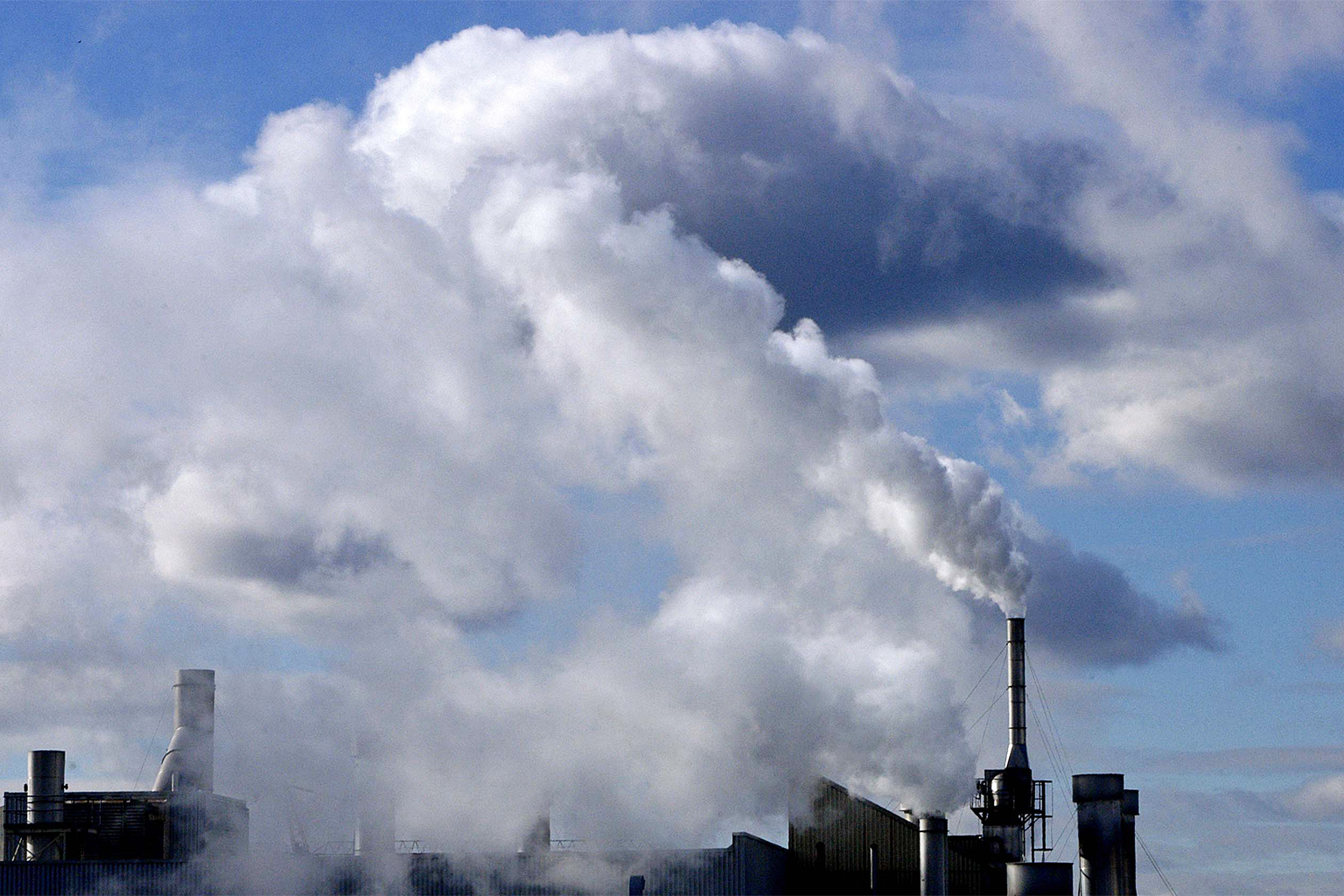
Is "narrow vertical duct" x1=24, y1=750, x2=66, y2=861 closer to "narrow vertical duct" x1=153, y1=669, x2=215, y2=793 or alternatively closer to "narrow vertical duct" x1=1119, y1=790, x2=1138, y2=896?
"narrow vertical duct" x1=153, y1=669, x2=215, y2=793

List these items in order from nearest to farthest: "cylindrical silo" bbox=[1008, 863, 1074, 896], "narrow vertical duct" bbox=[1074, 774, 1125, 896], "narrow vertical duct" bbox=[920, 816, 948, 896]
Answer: "cylindrical silo" bbox=[1008, 863, 1074, 896] < "narrow vertical duct" bbox=[920, 816, 948, 896] < "narrow vertical duct" bbox=[1074, 774, 1125, 896]

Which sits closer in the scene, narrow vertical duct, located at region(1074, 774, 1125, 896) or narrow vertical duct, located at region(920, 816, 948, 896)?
narrow vertical duct, located at region(920, 816, 948, 896)

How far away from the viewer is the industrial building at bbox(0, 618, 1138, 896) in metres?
62.1

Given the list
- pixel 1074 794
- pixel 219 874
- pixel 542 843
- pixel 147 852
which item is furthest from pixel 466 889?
pixel 1074 794

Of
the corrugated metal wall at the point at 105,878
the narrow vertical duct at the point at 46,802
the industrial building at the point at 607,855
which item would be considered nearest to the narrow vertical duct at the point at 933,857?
the industrial building at the point at 607,855

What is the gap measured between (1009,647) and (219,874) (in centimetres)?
2935

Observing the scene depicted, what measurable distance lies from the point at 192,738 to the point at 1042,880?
110ft

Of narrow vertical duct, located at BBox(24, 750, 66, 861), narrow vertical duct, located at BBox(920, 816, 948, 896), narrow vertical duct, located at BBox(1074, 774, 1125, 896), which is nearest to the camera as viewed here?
narrow vertical duct, located at BBox(920, 816, 948, 896)

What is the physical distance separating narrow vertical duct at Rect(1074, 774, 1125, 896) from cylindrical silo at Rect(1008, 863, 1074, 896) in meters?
2.91

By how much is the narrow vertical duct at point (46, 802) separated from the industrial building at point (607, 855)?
46 mm

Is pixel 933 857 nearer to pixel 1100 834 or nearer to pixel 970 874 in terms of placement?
pixel 970 874

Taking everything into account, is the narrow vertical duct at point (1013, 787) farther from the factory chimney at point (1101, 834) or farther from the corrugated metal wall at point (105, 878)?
the corrugated metal wall at point (105, 878)

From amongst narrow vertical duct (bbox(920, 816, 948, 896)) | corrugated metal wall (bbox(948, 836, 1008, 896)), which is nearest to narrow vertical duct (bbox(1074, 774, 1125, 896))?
corrugated metal wall (bbox(948, 836, 1008, 896))

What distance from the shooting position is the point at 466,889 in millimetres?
62875
